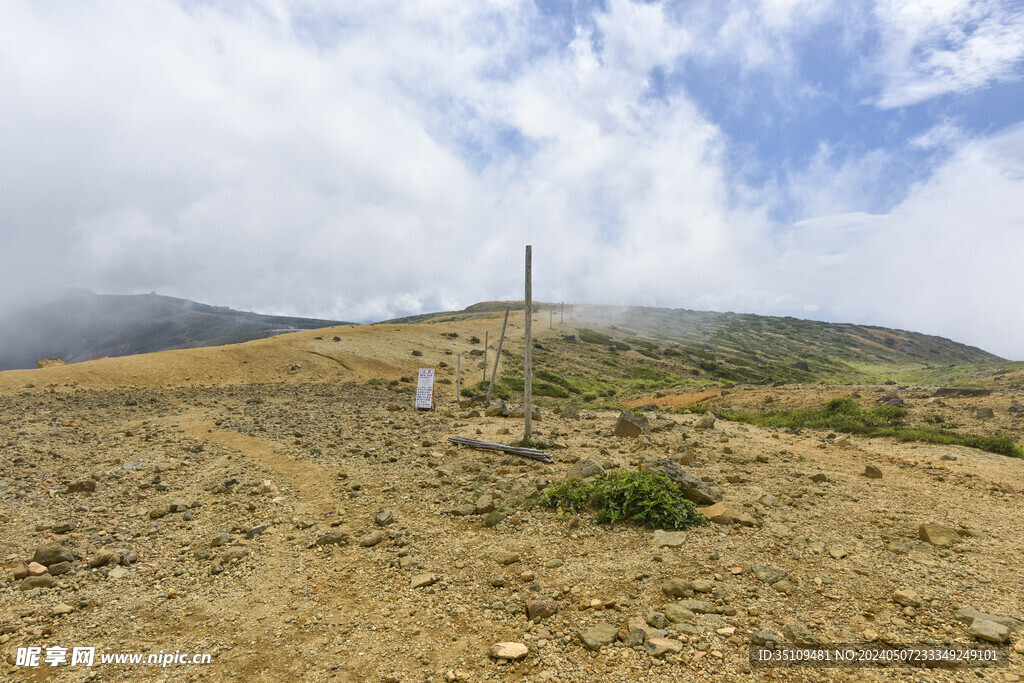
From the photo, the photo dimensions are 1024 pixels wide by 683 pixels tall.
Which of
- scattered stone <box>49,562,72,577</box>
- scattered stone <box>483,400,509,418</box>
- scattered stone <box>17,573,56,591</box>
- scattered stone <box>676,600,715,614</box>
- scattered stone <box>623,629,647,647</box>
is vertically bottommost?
scattered stone <box>17,573,56,591</box>

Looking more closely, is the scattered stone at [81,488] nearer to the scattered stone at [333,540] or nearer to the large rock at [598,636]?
the scattered stone at [333,540]

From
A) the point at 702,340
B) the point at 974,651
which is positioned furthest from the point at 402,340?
the point at 702,340

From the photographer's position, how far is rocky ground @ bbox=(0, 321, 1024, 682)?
4.64 meters

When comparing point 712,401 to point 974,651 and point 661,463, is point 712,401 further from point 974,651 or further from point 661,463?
point 974,651

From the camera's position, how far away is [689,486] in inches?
323

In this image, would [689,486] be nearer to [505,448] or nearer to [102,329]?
[505,448]

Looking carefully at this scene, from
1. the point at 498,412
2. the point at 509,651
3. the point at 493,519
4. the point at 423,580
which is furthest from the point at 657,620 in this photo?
the point at 498,412

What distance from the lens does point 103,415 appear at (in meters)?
16.4

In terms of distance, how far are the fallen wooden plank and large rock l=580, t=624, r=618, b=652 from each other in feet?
19.9

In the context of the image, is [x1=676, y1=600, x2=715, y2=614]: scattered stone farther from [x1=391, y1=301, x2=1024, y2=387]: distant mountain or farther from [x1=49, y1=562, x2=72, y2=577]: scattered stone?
[x1=391, y1=301, x2=1024, y2=387]: distant mountain

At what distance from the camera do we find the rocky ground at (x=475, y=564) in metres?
4.64

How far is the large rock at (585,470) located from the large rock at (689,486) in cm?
101

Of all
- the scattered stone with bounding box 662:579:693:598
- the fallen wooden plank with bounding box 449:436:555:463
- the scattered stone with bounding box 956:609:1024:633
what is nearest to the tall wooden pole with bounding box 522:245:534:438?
the fallen wooden plank with bounding box 449:436:555:463

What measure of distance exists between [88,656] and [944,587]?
9.45 metres
